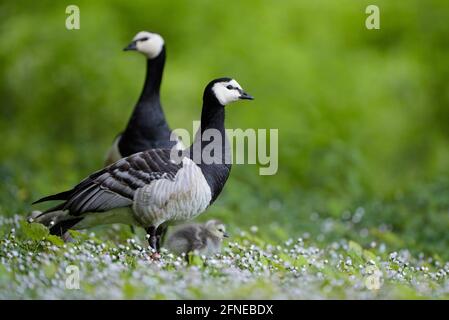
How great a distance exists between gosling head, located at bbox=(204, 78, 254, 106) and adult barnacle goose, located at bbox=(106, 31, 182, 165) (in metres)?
1.42

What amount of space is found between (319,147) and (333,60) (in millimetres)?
3215

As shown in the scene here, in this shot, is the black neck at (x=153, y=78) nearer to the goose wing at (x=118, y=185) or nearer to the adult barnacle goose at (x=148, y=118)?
the adult barnacle goose at (x=148, y=118)

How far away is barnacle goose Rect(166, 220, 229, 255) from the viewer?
713 cm

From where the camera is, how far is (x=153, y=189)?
650 centimetres

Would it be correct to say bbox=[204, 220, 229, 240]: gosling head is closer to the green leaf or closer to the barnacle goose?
Answer: the barnacle goose

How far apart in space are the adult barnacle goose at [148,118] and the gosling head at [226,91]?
1421 millimetres

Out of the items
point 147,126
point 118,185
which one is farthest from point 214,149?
point 147,126

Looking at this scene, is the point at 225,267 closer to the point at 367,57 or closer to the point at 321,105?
the point at 321,105

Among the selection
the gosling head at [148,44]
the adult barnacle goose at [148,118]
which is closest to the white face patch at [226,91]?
the adult barnacle goose at [148,118]

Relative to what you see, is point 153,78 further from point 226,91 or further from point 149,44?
point 226,91

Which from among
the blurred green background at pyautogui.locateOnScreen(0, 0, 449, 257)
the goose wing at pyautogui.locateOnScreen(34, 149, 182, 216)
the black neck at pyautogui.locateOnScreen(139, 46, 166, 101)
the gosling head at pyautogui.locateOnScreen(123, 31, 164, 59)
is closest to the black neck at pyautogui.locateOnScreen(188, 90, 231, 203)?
the goose wing at pyautogui.locateOnScreen(34, 149, 182, 216)

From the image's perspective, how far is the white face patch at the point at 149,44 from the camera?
8570mm

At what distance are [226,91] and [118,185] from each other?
1216 mm

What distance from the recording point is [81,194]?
6.53m
